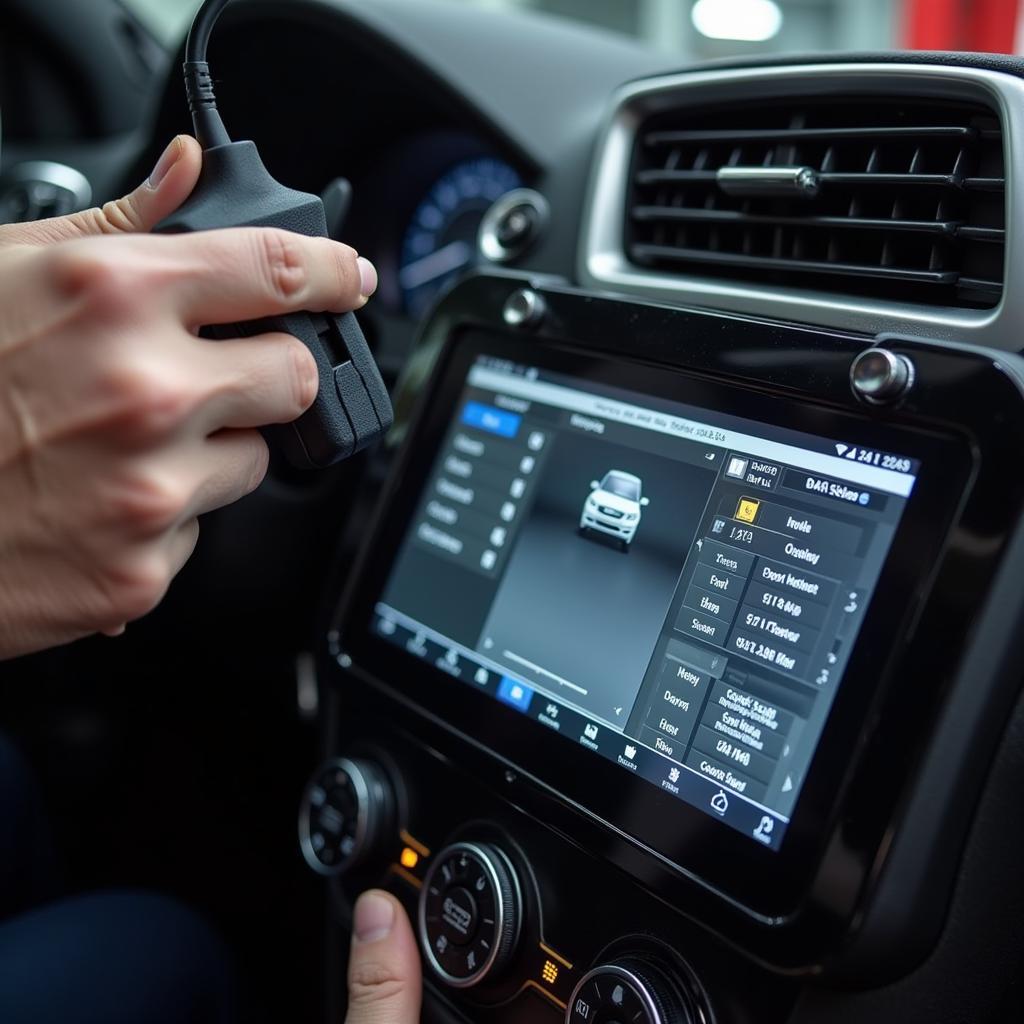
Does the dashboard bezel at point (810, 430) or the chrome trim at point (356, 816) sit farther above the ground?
the dashboard bezel at point (810, 430)

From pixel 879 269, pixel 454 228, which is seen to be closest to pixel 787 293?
pixel 879 269

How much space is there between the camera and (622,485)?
78cm

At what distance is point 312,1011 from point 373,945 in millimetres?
622

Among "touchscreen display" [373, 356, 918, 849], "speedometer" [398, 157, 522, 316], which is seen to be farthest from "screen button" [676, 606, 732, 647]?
"speedometer" [398, 157, 522, 316]

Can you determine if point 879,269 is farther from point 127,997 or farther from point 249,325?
point 127,997

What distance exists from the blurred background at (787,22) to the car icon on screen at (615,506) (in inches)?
13.8

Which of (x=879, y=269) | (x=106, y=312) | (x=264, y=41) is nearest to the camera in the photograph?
(x=106, y=312)

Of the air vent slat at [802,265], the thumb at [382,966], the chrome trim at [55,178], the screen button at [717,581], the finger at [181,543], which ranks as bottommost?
the thumb at [382,966]

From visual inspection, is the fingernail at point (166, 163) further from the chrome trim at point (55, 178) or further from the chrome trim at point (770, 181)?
the chrome trim at point (55, 178)

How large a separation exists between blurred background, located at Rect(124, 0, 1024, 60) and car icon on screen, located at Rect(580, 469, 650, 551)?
35 centimetres

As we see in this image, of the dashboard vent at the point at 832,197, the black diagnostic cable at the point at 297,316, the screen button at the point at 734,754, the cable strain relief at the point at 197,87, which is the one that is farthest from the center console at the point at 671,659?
the cable strain relief at the point at 197,87

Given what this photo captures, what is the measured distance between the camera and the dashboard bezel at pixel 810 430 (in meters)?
0.61

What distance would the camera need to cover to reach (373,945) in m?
0.82

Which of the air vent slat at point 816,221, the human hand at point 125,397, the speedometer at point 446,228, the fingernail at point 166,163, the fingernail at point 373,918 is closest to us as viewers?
the human hand at point 125,397
